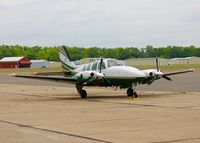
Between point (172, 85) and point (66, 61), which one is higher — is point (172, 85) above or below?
below

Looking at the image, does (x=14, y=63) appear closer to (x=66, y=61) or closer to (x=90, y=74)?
(x=66, y=61)

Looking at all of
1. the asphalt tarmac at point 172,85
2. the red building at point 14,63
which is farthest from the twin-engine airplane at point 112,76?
the red building at point 14,63

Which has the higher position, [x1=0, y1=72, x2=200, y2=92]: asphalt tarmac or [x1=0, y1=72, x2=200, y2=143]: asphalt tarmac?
[x1=0, y1=72, x2=200, y2=92]: asphalt tarmac

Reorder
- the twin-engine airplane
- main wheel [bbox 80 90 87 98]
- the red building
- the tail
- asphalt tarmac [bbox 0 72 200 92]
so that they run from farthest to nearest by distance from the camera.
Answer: the red building → asphalt tarmac [bbox 0 72 200 92] → the tail → main wheel [bbox 80 90 87 98] → the twin-engine airplane

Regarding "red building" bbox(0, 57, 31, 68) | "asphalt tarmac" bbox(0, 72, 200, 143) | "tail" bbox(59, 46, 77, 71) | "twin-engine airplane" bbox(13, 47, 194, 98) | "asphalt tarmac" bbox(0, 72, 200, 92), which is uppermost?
"red building" bbox(0, 57, 31, 68)

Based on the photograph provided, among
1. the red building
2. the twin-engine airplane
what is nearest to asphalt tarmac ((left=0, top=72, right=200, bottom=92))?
the twin-engine airplane

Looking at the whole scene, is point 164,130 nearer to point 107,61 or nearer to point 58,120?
point 58,120

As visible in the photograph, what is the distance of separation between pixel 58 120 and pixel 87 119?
89 centimetres

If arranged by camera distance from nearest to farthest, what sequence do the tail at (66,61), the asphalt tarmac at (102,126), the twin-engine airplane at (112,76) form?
1. the asphalt tarmac at (102,126)
2. the twin-engine airplane at (112,76)
3. the tail at (66,61)

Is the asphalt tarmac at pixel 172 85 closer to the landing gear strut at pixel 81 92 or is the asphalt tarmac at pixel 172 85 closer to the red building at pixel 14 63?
the landing gear strut at pixel 81 92

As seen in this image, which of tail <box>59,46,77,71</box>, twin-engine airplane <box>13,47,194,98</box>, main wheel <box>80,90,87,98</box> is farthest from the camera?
tail <box>59,46,77,71</box>

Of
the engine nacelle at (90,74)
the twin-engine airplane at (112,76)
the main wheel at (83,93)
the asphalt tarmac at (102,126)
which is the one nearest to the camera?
the asphalt tarmac at (102,126)

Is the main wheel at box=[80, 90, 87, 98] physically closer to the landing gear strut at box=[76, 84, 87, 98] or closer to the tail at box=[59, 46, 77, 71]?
the landing gear strut at box=[76, 84, 87, 98]

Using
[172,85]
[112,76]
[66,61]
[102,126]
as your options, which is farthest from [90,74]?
[172,85]
